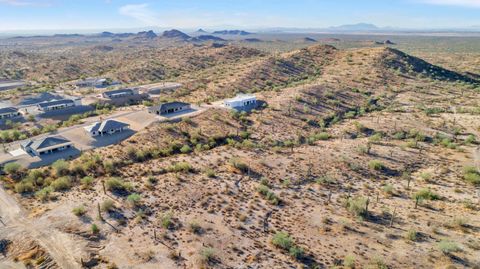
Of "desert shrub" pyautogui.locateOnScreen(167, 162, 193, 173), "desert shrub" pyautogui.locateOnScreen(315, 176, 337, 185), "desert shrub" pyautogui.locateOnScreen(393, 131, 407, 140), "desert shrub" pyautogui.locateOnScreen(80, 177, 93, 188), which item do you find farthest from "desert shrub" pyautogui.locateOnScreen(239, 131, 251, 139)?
"desert shrub" pyautogui.locateOnScreen(80, 177, 93, 188)

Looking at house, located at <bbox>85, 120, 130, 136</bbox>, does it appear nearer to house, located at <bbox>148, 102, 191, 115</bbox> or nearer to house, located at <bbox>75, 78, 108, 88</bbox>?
house, located at <bbox>148, 102, 191, 115</bbox>

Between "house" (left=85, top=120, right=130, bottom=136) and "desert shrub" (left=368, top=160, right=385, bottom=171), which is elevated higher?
"house" (left=85, top=120, right=130, bottom=136)

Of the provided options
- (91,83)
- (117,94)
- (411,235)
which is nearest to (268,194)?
(411,235)

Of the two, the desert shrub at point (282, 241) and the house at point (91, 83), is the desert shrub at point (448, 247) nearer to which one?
the desert shrub at point (282, 241)

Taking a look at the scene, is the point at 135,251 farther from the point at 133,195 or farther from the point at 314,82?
the point at 314,82

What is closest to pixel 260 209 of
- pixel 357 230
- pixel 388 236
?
pixel 357 230
